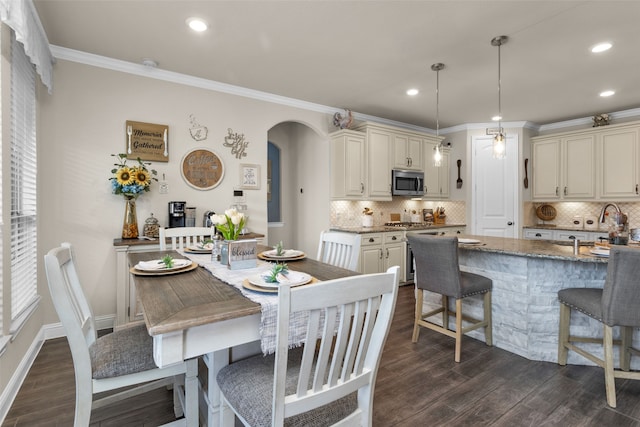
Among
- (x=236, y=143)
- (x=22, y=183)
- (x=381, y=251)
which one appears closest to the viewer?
(x=22, y=183)

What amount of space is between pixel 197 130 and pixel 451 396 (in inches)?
135

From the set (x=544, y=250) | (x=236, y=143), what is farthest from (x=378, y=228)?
(x=544, y=250)

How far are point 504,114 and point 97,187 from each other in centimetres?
550

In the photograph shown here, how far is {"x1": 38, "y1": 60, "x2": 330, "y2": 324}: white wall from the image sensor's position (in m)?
2.91

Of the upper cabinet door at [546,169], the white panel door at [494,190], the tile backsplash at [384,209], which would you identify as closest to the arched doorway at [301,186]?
the tile backsplash at [384,209]

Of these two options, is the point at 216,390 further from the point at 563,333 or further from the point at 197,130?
the point at 197,130

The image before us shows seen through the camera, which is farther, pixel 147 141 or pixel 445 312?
pixel 147 141

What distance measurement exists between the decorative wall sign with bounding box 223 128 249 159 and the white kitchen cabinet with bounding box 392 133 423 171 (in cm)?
230

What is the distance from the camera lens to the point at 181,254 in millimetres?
2207

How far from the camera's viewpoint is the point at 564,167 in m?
5.12

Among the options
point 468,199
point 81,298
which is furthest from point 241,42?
point 468,199

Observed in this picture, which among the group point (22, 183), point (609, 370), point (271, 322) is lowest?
point (609, 370)

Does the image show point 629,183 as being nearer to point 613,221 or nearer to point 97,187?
point 613,221

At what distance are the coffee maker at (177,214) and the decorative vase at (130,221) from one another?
1.08 ft
